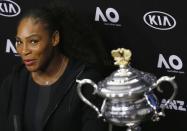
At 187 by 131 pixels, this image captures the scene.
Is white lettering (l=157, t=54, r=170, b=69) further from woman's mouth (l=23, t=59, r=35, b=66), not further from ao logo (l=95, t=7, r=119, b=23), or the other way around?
woman's mouth (l=23, t=59, r=35, b=66)

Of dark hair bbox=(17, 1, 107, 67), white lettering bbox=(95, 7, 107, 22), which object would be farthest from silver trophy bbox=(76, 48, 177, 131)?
white lettering bbox=(95, 7, 107, 22)

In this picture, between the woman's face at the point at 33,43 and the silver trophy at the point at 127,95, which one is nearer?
the silver trophy at the point at 127,95

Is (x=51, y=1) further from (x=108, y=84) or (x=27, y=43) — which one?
(x=108, y=84)

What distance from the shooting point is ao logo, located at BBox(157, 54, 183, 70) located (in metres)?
1.98

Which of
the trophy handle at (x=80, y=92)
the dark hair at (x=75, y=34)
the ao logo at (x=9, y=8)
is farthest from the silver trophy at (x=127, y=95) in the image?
the ao logo at (x=9, y=8)

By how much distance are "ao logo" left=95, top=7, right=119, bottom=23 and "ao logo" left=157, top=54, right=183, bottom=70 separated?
0.22 meters

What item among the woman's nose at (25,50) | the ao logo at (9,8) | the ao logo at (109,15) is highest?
the ao logo at (9,8)

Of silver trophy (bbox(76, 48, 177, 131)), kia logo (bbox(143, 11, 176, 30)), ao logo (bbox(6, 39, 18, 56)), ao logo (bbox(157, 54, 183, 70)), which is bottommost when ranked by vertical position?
silver trophy (bbox(76, 48, 177, 131))

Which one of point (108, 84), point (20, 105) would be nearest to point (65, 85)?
point (20, 105)

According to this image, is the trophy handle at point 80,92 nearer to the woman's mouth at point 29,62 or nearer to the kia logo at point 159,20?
the woman's mouth at point 29,62

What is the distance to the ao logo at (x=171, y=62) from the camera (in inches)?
77.8

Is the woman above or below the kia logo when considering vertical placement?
below

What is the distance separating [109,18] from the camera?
200cm

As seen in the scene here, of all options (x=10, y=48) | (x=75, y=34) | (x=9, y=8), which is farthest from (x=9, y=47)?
(x=75, y=34)
